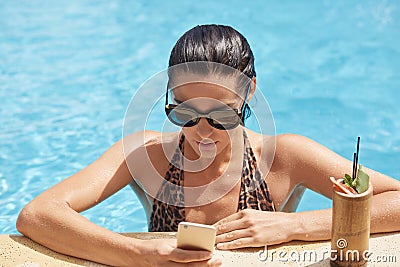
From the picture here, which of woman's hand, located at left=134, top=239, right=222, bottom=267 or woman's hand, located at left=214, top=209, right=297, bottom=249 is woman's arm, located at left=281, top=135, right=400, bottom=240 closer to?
woman's hand, located at left=214, top=209, right=297, bottom=249

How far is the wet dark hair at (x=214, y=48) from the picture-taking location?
8.90ft

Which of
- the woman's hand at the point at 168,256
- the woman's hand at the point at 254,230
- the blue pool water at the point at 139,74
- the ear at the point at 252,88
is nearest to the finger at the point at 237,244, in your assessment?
the woman's hand at the point at 254,230

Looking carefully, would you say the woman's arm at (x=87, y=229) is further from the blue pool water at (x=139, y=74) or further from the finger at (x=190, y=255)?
the blue pool water at (x=139, y=74)

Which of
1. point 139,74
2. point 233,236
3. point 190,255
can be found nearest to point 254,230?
point 233,236

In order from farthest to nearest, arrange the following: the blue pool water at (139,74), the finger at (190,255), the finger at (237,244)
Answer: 1. the blue pool water at (139,74)
2. the finger at (237,244)
3. the finger at (190,255)

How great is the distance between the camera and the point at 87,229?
8.62ft

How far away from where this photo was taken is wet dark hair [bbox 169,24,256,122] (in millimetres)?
2713

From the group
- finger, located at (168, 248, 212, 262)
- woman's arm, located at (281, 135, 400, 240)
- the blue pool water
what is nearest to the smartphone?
finger, located at (168, 248, 212, 262)

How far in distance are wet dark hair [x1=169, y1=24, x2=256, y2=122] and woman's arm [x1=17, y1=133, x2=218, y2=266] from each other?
1.98 ft

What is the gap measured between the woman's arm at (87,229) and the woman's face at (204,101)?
0.46m

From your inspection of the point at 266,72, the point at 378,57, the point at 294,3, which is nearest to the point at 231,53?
the point at 266,72

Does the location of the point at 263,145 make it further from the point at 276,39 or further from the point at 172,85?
the point at 276,39

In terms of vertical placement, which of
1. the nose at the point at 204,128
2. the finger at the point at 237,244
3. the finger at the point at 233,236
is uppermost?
the nose at the point at 204,128

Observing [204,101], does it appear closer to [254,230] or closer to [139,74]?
[254,230]
